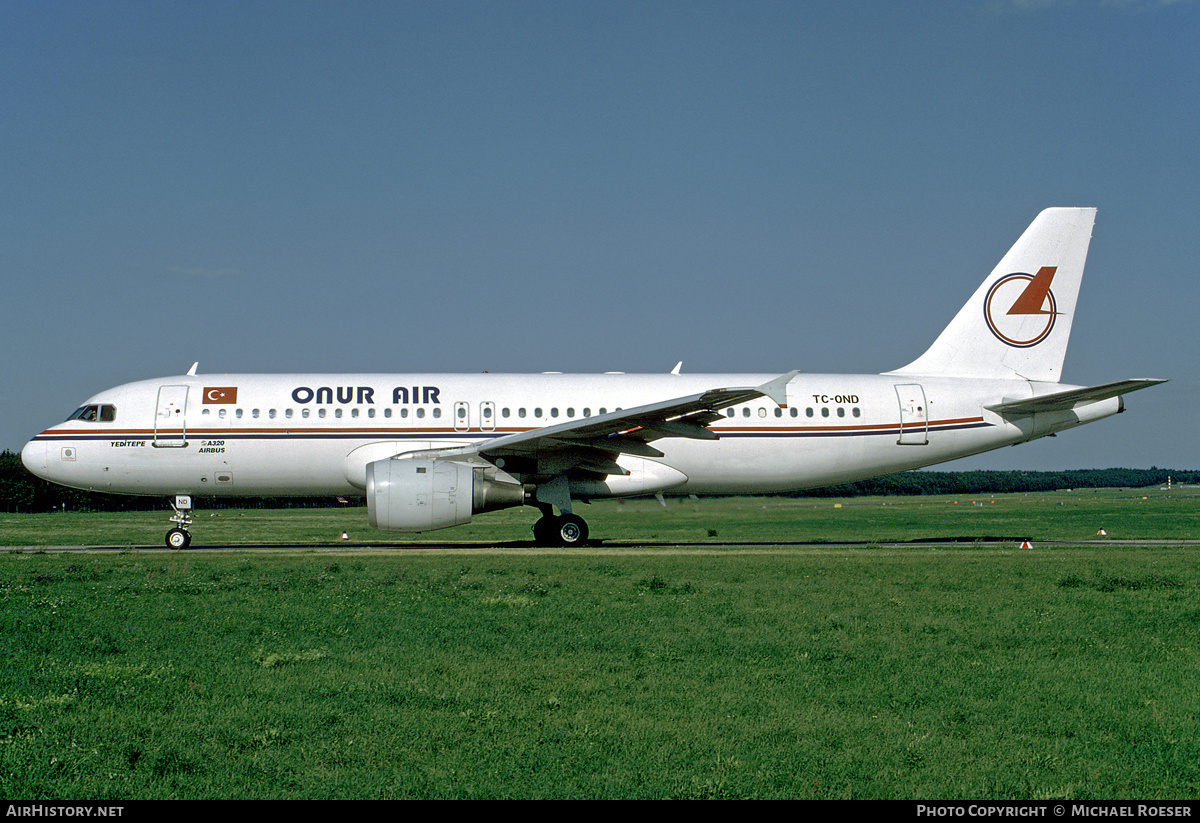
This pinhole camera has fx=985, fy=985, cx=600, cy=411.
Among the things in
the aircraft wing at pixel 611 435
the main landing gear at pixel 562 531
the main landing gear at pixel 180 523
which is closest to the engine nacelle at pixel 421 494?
the aircraft wing at pixel 611 435

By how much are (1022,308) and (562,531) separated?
12115 millimetres

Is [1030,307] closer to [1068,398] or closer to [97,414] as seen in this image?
[1068,398]

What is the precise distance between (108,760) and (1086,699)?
6.43 metres

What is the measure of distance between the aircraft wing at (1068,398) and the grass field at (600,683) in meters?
6.73

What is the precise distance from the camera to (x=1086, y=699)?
7.06m

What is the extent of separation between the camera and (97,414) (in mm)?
21234

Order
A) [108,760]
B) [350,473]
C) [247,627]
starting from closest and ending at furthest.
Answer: [108,760]
[247,627]
[350,473]

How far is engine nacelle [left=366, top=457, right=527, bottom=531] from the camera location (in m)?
18.4

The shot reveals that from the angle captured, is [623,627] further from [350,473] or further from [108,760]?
[350,473]

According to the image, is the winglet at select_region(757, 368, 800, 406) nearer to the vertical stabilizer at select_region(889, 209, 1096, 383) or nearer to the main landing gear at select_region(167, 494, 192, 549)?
the vertical stabilizer at select_region(889, 209, 1096, 383)

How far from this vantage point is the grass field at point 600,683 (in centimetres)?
541

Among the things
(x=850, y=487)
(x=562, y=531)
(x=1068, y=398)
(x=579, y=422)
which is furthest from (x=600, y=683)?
(x=850, y=487)
